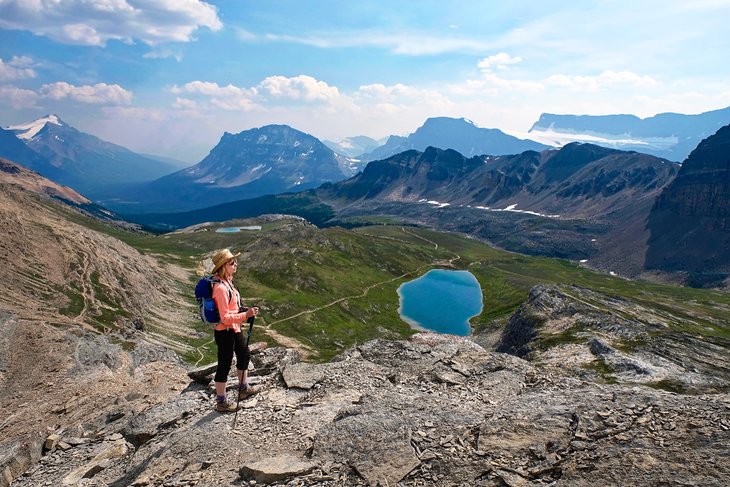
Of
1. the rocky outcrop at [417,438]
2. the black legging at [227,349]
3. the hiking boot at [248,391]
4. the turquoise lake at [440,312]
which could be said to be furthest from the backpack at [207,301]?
the turquoise lake at [440,312]

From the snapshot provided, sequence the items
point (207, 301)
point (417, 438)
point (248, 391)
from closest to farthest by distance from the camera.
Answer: point (417, 438)
point (207, 301)
point (248, 391)

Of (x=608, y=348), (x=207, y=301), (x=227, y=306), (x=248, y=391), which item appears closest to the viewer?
(x=207, y=301)

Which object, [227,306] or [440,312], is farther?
[440,312]

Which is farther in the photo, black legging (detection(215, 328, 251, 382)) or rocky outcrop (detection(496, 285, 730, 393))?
rocky outcrop (detection(496, 285, 730, 393))

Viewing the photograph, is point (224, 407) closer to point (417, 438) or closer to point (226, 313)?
point (226, 313)

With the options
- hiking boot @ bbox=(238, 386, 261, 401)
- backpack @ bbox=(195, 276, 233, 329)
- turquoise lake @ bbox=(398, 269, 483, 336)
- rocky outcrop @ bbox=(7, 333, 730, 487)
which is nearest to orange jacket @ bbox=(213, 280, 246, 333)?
backpack @ bbox=(195, 276, 233, 329)

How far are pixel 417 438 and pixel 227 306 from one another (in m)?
9.36

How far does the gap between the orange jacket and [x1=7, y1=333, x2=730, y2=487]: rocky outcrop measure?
4.79m

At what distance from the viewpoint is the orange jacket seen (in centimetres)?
1817

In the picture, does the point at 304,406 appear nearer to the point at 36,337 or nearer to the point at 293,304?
the point at 36,337

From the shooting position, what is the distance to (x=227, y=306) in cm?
1838

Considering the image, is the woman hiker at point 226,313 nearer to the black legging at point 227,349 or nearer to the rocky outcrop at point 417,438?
the black legging at point 227,349

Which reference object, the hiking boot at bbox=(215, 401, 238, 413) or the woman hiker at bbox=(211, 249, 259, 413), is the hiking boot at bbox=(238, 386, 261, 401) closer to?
the hiking boot at bbox=(215, 401, 238, 413)

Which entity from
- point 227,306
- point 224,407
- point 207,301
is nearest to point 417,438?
point 224,407
